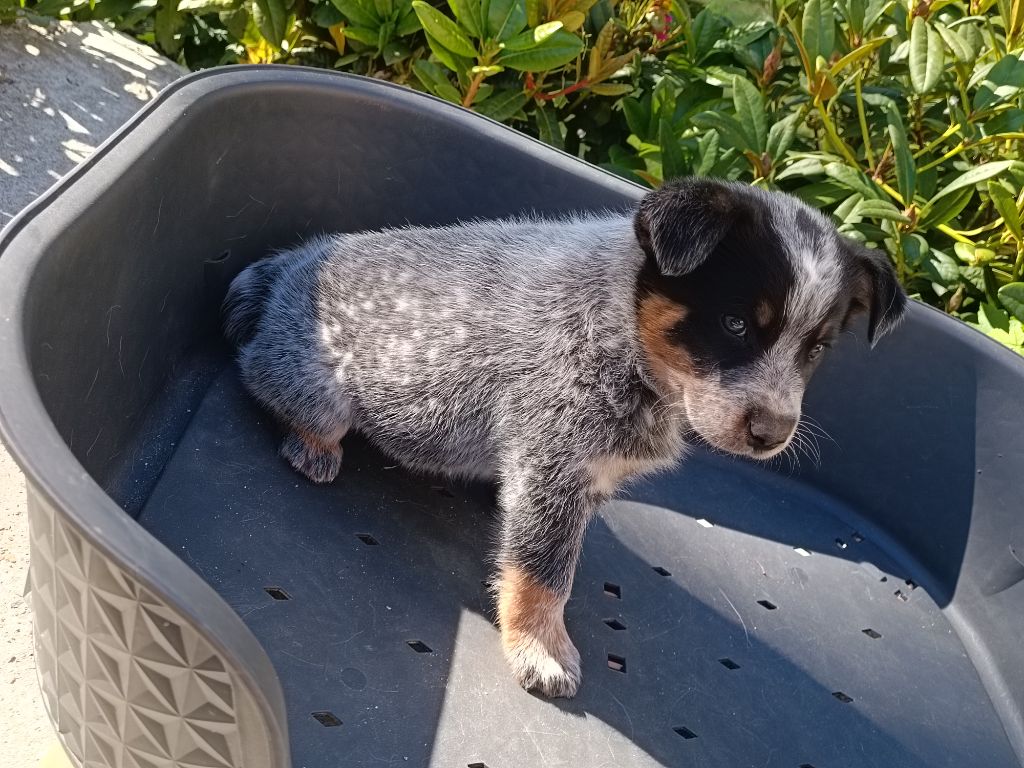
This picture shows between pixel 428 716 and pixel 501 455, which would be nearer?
pixel 428 716

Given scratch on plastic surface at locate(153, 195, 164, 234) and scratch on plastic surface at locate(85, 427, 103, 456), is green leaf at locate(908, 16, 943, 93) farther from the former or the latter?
scratch on plastic surface at locate(85, 427, 103, 456)

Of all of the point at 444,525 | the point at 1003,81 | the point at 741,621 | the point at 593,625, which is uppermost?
the point at 1003,81

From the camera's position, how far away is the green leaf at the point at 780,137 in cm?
301

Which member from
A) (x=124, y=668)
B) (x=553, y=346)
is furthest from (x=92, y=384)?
(x=553, y=346)

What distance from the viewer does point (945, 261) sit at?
3.01 m

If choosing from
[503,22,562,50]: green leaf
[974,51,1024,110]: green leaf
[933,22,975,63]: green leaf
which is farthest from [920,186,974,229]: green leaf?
[503,22,562,50]: green leaf

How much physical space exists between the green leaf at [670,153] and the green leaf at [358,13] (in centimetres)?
98

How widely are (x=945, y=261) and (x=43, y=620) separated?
2.63m

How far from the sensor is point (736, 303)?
1965 mm

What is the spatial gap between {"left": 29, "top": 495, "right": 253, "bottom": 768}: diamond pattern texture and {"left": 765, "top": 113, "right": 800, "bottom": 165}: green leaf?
7.64 ft

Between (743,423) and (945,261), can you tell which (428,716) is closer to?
(743,423)

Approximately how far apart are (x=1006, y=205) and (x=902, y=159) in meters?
0.33

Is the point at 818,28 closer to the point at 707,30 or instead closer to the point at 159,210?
the point at 707,30

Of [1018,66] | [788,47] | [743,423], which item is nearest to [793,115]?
[788,47]
